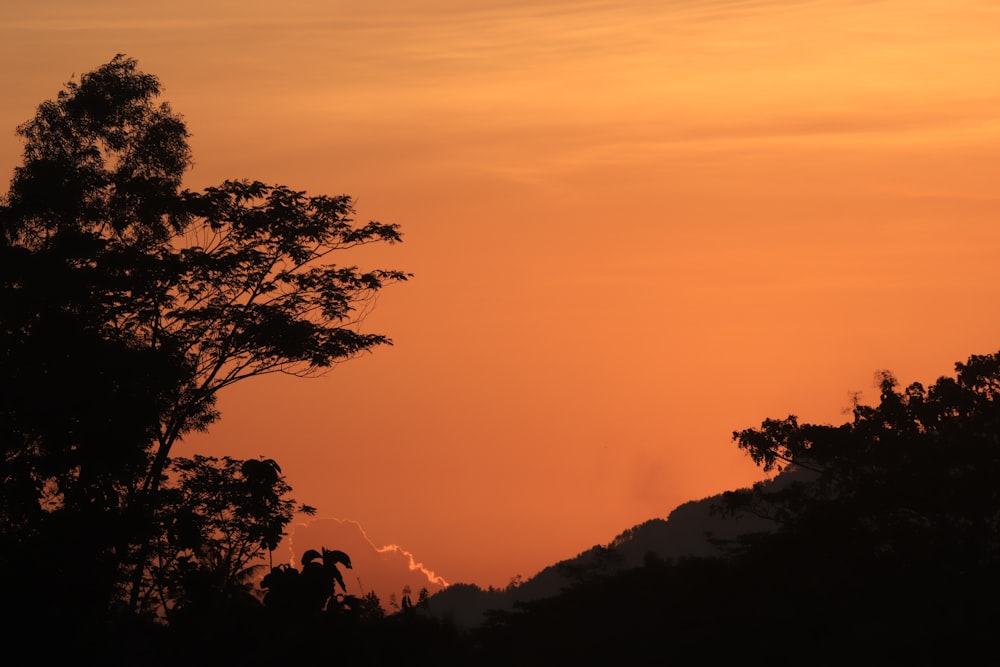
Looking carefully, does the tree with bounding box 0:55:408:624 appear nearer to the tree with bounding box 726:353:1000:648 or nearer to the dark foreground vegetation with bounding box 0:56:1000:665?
the dark foreground vegetation with bounding box 0:56:1000:665

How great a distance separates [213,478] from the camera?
156 feet

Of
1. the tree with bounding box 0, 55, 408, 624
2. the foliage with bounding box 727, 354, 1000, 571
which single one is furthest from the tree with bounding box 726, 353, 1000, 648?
the tree with bounding box 0, 55, 408, 624

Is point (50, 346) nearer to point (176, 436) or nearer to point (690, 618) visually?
point (176, 436)

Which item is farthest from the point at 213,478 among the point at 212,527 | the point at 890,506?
the point at 890,506

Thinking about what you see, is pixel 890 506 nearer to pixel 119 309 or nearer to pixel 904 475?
pixel 904 475

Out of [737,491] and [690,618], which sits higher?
[737,491]

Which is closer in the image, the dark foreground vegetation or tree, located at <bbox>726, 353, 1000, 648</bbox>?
the dark foreground vegetation

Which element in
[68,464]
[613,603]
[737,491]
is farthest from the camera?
[613,603]

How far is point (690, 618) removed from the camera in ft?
214

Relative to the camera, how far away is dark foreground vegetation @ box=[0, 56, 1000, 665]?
4091 cm

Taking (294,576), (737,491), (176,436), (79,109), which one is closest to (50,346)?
(176,436)

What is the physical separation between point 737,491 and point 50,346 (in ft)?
105

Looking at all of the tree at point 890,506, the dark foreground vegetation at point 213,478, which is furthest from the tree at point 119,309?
the tree at point 890,506

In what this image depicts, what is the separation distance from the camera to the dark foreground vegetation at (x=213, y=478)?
40.9m
